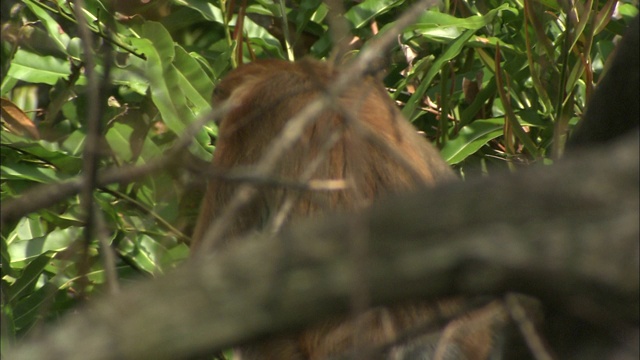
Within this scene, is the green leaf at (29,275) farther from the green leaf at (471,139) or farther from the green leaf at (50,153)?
the green leaf at (471,139)

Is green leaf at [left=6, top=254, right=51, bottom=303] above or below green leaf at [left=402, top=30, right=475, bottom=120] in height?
below

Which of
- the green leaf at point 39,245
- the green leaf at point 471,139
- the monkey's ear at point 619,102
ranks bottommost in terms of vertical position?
the green leaf at point 471,139

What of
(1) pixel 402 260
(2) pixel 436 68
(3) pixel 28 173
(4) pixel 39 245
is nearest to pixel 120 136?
(3) pixel 28 173

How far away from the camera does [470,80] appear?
16.1ft

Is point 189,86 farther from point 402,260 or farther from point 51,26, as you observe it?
point 402,260

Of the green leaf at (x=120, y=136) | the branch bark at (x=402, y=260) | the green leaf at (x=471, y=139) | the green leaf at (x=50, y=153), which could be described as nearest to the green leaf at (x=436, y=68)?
the green leaf at (x=471, y=139)

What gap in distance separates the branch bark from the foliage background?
8.63 feet

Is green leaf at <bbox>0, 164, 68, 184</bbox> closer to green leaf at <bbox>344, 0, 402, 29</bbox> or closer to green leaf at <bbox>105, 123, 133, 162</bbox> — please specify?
green leaf at <bbox>105, 123, 133, 162</bbox>

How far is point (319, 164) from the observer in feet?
10.8

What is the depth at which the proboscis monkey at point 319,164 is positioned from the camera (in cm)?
347

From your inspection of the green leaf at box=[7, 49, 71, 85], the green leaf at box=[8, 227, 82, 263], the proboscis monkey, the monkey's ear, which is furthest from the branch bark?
the green leaf at box=[7, 49, 71, 85]

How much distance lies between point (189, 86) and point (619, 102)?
111 inches

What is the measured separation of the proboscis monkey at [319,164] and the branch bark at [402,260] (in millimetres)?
1714

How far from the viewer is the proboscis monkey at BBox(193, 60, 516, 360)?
3.47 metres
